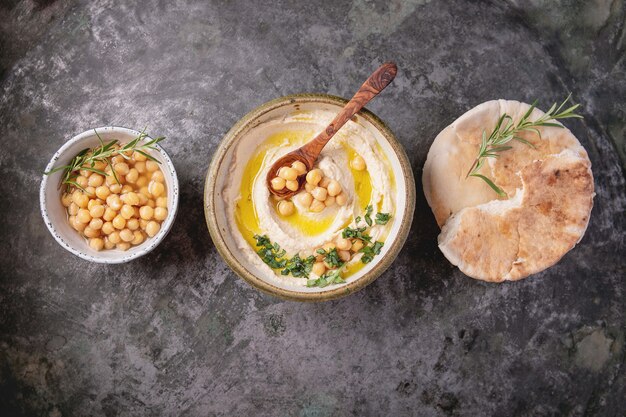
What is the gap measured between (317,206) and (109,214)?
987 mm

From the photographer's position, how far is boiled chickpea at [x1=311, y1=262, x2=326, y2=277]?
2748 millimetres

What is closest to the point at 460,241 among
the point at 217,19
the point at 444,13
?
the point at 444,13

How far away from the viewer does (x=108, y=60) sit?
10.5 feet

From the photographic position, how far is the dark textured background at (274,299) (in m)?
3.10

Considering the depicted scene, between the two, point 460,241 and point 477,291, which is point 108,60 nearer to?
point 460,241

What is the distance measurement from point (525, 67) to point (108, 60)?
228 centimetres

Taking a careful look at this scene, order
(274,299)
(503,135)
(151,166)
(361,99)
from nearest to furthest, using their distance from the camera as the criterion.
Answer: (361,99)
(503,135)
(151,166)
(274,299)

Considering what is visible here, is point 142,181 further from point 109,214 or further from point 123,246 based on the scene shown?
point 123,246

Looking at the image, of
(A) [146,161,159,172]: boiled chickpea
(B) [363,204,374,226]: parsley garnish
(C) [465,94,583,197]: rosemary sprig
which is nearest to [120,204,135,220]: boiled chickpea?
(A) [146,161,159,172]: boiled chickpea

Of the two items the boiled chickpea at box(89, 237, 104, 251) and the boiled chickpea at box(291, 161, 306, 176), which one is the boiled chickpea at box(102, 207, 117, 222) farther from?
the boiled chickpea at box(291, 161, 306, 176)

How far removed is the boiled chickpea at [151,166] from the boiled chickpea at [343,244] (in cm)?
97

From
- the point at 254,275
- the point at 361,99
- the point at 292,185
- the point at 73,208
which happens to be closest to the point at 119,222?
the point at 73,208

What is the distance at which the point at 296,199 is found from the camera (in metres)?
2.80

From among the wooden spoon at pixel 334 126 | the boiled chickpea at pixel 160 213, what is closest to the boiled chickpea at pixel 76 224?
the boiled chickpea at pixel 160 213
